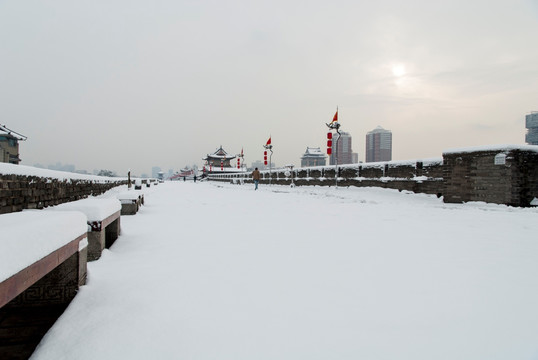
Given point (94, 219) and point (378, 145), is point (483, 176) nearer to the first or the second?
point (94, 219)

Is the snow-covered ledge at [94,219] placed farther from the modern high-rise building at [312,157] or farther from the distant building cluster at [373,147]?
the distant building cluster at [373,147]

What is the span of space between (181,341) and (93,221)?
158 centimetres

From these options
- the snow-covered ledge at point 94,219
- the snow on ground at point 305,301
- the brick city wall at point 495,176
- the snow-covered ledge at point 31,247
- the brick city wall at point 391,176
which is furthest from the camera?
the brick city wall at point 391,176

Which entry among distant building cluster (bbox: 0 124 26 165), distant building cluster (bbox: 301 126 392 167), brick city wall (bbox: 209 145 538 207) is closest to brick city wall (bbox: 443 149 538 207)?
brick city wall (bbox: 209 145 538 207)

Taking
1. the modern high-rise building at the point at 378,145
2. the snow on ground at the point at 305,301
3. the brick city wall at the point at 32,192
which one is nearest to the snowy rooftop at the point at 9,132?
the brick city wall at the point at 32,192

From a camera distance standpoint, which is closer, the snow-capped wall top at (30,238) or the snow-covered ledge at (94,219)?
the snow-capped wall top at (30,238)

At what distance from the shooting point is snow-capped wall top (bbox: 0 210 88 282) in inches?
45.8

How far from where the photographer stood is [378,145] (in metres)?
126

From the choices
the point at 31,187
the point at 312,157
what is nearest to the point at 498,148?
the point at 31,187

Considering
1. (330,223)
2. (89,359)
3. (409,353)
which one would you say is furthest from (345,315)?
(330,223)

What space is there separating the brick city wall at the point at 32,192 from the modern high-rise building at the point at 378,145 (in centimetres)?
12123

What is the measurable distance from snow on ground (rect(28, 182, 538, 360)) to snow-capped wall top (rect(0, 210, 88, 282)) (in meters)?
0.51

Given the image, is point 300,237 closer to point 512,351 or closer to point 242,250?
point 242,250

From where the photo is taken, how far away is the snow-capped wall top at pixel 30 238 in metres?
1.16
